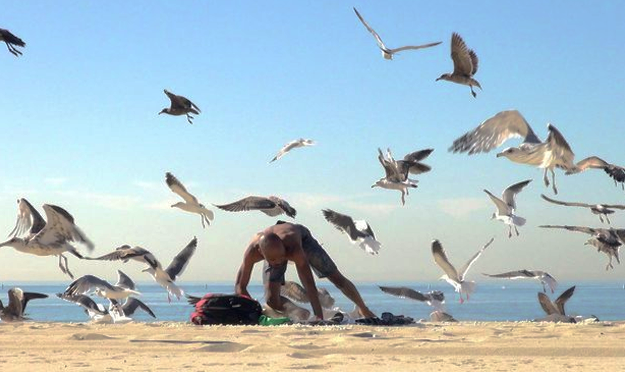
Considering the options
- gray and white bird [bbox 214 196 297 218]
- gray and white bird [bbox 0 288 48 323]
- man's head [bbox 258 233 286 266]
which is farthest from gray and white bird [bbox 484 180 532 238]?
gray and white bird [bbox 0 288 48 323]

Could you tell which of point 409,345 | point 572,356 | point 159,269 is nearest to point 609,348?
point 572,356

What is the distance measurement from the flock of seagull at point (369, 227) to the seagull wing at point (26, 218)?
0.02m

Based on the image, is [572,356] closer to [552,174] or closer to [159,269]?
[552,174]

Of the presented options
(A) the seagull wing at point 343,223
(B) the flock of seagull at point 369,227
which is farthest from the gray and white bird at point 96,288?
(A) the seagull wing at point 343,223

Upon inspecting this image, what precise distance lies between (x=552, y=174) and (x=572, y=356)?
5476 millimetres

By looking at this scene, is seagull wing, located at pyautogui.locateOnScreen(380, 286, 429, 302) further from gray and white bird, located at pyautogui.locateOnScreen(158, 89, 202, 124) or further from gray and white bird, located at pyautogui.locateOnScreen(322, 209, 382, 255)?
gray and white bird, located at pyautogui.locateOnScreen(158, 89, 202, 124)

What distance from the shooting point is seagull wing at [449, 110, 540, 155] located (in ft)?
45.5

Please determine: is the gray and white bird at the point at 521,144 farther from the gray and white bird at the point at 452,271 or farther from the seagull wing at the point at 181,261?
the seagull wing at the point at 181,261

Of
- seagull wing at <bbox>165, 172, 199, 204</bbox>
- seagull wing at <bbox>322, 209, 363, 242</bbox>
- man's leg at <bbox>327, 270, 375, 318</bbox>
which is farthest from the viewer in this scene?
seagull wing at <bbox>165, 172, 199, 204</bbox>

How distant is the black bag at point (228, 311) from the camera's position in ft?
37.5

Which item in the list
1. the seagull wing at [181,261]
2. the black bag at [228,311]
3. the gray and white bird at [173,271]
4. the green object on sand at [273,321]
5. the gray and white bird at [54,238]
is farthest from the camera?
the seagull wing at [181,261]

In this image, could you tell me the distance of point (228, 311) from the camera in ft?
37.7

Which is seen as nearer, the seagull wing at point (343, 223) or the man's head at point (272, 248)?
the man's head at point (272, 248)

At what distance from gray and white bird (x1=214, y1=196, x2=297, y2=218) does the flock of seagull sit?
15 millimetres
